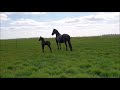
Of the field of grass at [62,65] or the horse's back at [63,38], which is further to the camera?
the horse's back at [63,38]

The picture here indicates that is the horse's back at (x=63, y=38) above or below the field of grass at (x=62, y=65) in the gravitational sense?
above

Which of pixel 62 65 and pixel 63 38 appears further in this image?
pixel 63 38

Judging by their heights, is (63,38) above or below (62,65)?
above

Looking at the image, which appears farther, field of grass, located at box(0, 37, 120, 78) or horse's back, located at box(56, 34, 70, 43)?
horse's back, located at box(56, 34, 70, 43)

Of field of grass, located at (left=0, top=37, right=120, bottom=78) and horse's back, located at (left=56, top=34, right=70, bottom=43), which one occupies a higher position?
horse's back, located at (left=56, top=34, right=70, bottom=43)
